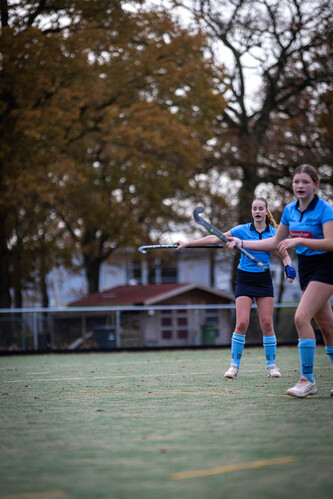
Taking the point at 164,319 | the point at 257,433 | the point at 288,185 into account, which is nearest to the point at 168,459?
the point at 257,433

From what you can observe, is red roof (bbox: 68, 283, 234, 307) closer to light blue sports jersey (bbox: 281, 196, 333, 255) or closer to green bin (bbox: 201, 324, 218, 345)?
green bin (bbox: 201, 324, 218, 345)

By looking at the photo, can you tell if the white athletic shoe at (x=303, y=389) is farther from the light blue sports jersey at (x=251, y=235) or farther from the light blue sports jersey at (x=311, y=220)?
the light blue sports jersey at (x=251, y=235)

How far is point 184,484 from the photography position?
3701mm

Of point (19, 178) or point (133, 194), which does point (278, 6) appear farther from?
point (19, 178)

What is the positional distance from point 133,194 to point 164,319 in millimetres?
9431

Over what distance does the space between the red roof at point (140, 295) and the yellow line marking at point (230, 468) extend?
31080 millimetres

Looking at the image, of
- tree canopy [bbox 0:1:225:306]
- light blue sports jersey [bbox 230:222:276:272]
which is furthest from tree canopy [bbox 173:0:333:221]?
light blue sports jersey [bbox 230:222:276:272]

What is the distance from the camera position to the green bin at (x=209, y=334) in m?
23.0

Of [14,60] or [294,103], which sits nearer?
[14,60]

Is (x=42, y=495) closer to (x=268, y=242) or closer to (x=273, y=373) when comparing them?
(x=268, y=242)

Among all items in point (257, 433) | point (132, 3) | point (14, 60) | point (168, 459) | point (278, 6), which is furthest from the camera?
point (278, 6)

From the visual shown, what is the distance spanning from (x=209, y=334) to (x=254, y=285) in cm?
1399

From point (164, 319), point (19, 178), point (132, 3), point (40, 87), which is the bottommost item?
point (164, 319)

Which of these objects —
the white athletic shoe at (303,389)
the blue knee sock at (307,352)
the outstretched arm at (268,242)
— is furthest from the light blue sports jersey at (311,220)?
the white athletic shoe at (303,389)
